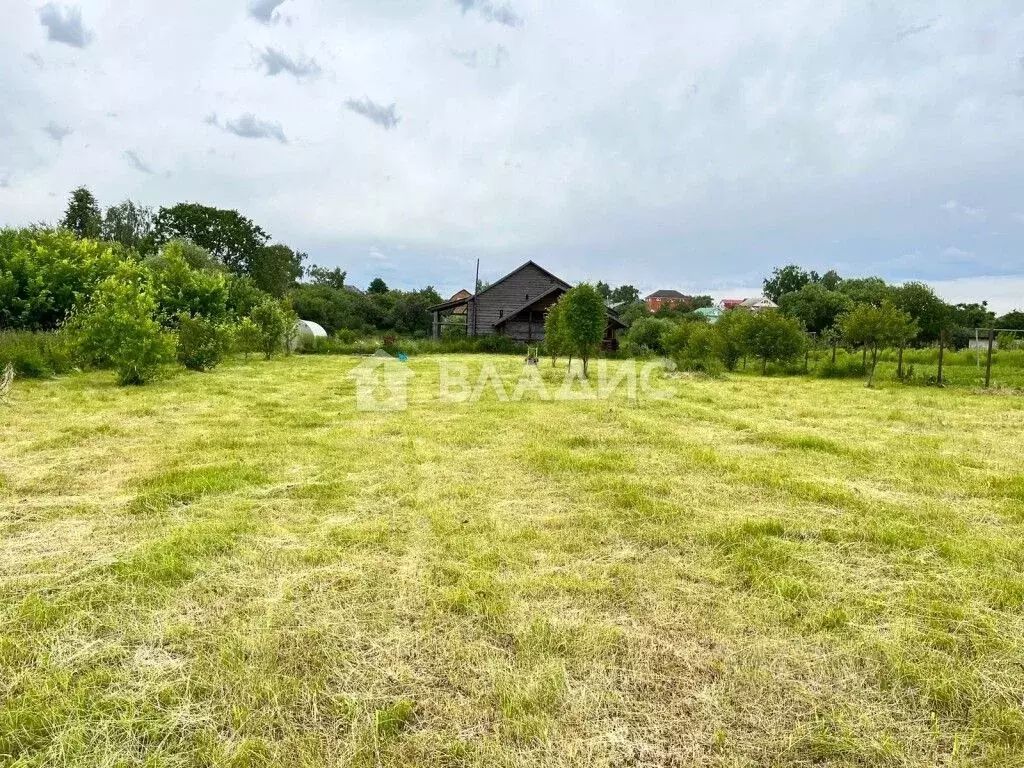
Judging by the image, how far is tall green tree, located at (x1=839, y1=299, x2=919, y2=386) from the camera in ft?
45.6

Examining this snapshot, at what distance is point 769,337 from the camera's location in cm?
1809

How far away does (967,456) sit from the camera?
598 centimetres

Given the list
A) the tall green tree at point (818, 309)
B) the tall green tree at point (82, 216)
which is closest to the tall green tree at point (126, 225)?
the tall green tree at point (82, 216)

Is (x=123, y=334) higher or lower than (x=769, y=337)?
lower

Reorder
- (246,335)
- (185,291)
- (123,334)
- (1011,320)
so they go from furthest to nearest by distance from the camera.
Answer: (1011,320) → (246,335) → (185,291) → (123,334)

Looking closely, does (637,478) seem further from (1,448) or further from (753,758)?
(1,448)

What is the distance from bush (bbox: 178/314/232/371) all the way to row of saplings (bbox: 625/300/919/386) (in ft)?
49.6

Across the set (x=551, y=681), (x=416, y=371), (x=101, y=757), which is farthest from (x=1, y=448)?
(x=416, y=371)

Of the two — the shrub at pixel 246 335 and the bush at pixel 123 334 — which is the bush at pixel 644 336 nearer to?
the shrub at pixel 246 335

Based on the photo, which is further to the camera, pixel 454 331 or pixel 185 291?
pixel 454 331

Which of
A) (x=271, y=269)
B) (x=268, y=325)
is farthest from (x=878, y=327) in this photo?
(x=271, y=269)

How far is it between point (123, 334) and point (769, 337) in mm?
17734

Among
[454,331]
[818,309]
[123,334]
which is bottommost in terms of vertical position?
[123,334]

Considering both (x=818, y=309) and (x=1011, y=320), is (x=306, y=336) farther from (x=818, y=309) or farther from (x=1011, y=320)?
(x=1011, y=320)
